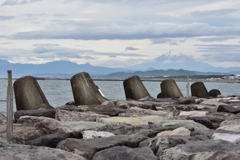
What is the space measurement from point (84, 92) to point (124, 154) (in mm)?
7244

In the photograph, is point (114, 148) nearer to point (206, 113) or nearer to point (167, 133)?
point (167, 133)

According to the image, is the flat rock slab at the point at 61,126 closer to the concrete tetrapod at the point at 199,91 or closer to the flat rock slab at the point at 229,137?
the flat rock slab at the point at 229,137

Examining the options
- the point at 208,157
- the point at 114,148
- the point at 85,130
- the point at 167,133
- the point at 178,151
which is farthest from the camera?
the point at 85,130

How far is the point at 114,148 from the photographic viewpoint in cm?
434

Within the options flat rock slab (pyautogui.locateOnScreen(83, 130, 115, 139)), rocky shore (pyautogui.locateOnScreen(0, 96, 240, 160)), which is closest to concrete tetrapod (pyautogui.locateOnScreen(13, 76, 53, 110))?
rocky shore (pyautogui.locateOnScreen(0, 96, 240, 160))

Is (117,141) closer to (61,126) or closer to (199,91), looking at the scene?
(61,126)

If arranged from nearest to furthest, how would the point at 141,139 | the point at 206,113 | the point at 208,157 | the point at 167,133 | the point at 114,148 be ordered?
the point at 208,157, the point at 114,148, the point at 141,139, the point at 167,133, the point at 206,113

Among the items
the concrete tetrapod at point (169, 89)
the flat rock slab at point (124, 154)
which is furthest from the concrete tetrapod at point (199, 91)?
the flat rock slab at point (124, 154)

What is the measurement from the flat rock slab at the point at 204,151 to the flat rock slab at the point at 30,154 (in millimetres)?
1074

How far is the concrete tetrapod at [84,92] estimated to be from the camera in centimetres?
1116

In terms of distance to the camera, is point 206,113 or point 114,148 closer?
point 114,148

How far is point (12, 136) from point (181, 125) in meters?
2.94

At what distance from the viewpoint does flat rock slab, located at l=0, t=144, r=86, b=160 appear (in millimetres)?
3805

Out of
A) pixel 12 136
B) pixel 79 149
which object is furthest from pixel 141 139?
pixel 12 136
